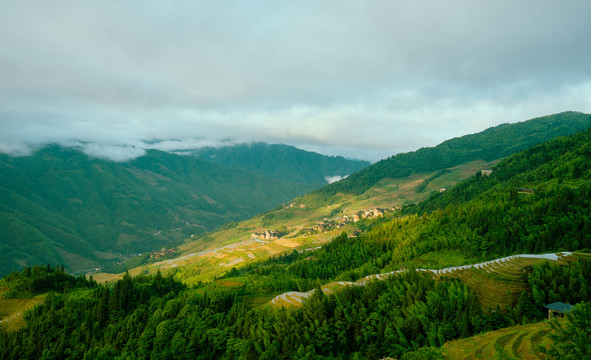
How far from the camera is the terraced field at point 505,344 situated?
25.0 m

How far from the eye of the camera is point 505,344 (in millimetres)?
26922

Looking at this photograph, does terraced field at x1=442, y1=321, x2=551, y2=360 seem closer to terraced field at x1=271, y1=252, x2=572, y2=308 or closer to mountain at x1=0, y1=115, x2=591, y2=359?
mountain at x1=0, y1=115, x2=591, y2=359

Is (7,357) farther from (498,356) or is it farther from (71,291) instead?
(498,356)

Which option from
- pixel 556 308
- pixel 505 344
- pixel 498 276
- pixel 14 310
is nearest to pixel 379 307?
pixel 505 344

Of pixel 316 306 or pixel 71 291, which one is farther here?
pixel 71 291

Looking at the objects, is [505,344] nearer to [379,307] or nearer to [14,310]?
[379,307]

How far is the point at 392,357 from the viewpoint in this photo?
3216 centimetres

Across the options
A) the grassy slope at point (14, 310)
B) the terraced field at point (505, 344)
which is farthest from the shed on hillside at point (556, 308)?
the grassy slope at point (14, 310)

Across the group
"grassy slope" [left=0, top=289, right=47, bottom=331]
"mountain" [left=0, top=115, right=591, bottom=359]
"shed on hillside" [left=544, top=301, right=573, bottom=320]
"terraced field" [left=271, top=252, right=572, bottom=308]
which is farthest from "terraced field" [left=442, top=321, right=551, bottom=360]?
"grassy slope" [left=0, top=289, right=47, bottom=331]

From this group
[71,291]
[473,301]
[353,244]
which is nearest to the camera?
[473,301]

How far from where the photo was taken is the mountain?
33.1m

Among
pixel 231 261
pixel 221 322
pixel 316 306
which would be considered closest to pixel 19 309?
pixel 221 322

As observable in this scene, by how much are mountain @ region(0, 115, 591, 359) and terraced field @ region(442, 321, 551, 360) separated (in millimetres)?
159

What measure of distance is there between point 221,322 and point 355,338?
849 inches
